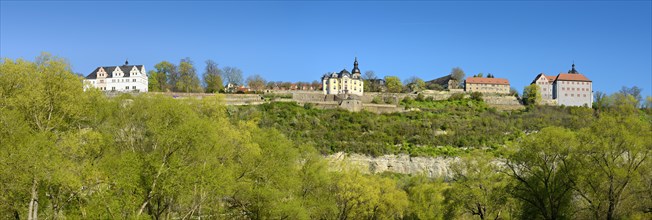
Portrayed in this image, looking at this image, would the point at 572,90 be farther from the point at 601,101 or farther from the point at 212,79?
the point at 212,79

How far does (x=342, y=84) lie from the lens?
323 ft

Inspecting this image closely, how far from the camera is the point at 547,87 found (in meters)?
104

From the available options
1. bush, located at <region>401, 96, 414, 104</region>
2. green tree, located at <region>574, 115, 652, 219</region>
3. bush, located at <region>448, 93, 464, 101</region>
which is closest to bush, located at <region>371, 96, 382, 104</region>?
bush, located at <region>401, 96, 414, 104</region>

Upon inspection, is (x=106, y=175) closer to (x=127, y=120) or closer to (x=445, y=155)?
(x=127, y=120)

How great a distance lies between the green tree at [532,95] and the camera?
322ft

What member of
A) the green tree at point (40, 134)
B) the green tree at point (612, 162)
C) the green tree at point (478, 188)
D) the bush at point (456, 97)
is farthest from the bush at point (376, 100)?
the green tree at point (40, 134)

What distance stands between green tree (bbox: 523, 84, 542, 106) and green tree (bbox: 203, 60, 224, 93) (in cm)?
5354

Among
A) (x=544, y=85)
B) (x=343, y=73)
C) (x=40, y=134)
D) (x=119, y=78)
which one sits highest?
(x=343, y=73)

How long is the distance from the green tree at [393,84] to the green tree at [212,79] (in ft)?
104

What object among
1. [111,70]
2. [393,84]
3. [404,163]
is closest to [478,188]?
[404,163]

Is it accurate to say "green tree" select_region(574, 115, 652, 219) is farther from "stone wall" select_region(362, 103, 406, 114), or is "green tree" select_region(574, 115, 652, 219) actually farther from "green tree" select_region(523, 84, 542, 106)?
"green tree" select_region(523, 84, 542, 106)

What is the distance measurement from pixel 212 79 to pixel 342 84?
953 inches

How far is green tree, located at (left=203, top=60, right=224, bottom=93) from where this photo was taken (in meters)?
100

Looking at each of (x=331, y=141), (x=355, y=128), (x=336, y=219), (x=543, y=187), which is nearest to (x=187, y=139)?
(x=336, y=219)
